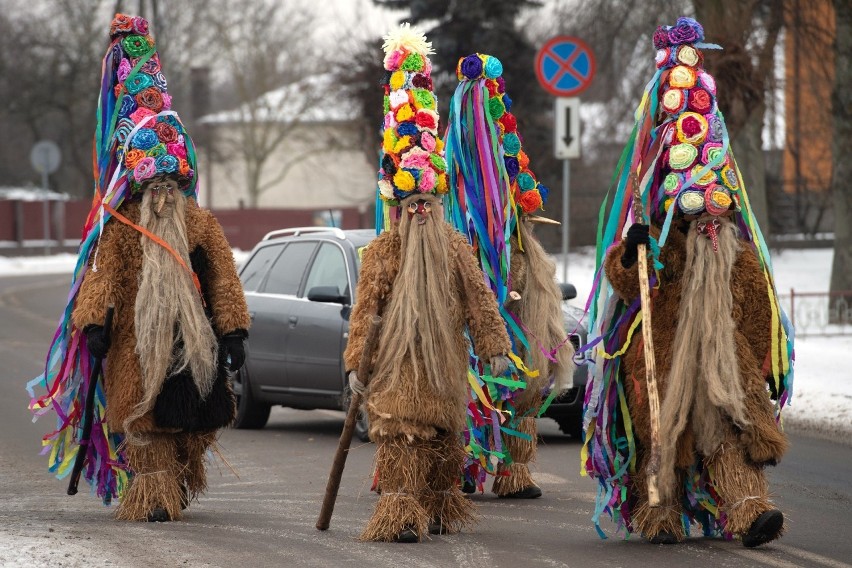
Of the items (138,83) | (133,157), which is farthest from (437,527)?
(138,83)

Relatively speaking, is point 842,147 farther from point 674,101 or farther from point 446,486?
point 446,486

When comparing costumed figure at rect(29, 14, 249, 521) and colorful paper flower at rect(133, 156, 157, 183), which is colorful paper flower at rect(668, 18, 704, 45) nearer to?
costumed figure at rect(29, 14, 249, 521)

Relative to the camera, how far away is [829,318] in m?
16.8

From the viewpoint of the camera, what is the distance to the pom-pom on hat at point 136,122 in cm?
757

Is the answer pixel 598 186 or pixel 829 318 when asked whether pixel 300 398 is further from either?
pixel 598 186

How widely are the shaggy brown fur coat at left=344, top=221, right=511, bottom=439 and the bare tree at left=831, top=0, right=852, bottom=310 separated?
43.1ft

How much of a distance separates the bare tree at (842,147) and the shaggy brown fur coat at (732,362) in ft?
42.2

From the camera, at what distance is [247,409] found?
38.4 ft

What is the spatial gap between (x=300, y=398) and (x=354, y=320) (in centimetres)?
441

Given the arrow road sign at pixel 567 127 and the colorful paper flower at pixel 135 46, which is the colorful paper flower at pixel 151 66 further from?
the arrow road sign at pixel 567 127

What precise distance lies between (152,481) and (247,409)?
14.0 feet

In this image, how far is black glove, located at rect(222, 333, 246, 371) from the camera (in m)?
7.54

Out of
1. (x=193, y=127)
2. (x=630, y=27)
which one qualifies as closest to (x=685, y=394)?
(x=630, y=27)

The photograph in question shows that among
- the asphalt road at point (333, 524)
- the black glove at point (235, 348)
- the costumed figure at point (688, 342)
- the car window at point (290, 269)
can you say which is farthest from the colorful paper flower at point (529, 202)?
the car window at point (290, 269)
